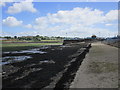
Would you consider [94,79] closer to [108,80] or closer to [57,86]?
[108,80]

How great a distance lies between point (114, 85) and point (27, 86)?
356 cm

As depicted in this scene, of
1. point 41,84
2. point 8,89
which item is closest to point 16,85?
point 8,89

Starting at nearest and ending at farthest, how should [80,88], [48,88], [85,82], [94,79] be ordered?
[80,88], [48,88], [85,82], [94,79]

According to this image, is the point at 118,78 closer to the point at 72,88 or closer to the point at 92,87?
the point at 92,87

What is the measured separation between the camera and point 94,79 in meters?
7.40

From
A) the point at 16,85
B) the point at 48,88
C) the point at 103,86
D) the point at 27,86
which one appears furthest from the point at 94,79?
the point at 16,85

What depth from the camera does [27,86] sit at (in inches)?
268

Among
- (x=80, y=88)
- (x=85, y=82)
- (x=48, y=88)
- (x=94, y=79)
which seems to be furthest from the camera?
(x=94, y=79)

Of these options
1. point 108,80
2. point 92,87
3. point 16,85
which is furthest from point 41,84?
point 108,80

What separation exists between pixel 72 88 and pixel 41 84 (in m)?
1.61

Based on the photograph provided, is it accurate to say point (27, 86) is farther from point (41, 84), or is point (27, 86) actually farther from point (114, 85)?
point (114, 85)

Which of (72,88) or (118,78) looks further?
(118,78)

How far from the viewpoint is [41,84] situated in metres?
7.09

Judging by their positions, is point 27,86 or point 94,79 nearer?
point 27,86
